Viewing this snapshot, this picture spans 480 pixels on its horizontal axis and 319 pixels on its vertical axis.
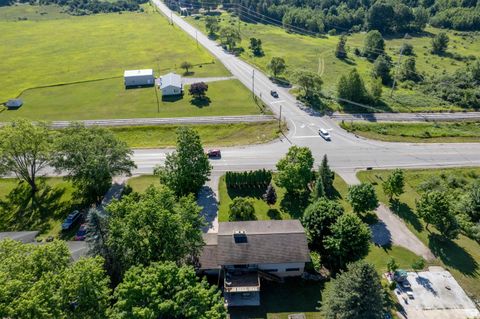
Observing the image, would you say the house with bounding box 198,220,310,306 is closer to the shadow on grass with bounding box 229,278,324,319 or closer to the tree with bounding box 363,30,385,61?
the shadow on grass with bounding box 229,278,324,319

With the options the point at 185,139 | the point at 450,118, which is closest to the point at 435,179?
the point at 450,118

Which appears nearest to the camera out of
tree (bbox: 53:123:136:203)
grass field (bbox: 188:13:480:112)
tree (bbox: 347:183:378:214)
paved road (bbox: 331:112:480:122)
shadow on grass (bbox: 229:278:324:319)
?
shadow on grass (bbox: 229:278:324:319)

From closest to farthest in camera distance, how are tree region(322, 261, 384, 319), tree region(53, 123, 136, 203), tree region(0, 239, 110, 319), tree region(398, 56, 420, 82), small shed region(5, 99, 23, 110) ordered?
1. tree region(0, 239, 110, 319)
2. tree region(322, 261, 384, 319)
3. tree region(53, 123, 136, 203)
4. small shed region(5, 99, 23, 110)
5. tree region(398, 56, 420, 82)

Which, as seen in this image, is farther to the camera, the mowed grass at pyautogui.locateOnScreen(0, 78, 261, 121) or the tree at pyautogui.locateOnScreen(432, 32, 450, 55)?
the tree at pyautogui.locateOnScreen(432, 32, 450, 55)

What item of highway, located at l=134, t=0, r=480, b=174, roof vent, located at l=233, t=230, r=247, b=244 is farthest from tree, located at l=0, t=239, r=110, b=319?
highway, located at l=134, t=0, r=480, b=174

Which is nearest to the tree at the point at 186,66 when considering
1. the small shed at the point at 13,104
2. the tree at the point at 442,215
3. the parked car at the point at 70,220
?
the small shed at the point at 13,104

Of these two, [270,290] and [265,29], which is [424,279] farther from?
[265,29]

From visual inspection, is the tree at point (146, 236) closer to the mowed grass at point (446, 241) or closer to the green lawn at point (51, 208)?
the green lawn at point (51, 208)
